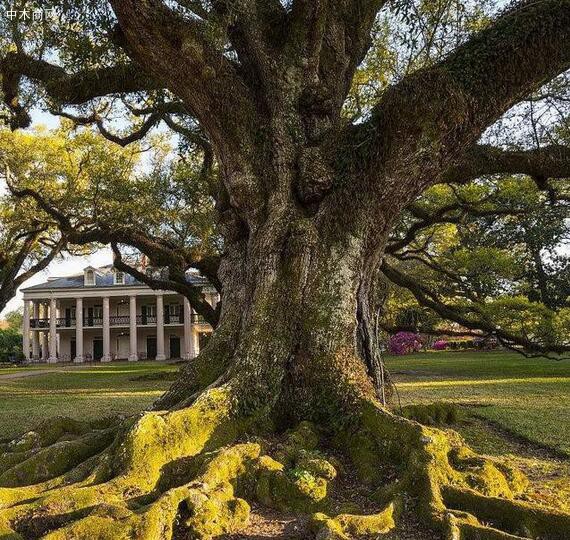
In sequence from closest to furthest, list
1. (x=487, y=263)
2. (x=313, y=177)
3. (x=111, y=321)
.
A: 1. (x=313, y=177)
2. (x=487, y=263)
3. (x=111, y=321)

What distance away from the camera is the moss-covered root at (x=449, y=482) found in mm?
3217

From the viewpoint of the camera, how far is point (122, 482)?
363 cm

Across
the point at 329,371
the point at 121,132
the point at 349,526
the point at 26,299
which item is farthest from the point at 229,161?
the point at 26,299

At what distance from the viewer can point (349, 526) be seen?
10.4 ft

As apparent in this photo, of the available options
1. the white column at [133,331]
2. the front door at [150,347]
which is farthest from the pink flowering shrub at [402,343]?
the front door at [150,347]

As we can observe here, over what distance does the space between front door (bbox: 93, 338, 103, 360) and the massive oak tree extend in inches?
1784

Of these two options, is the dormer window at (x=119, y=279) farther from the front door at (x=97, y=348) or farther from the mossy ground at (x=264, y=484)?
the mossy ground at (x=264, y=484)

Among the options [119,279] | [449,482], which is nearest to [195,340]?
[119,279]

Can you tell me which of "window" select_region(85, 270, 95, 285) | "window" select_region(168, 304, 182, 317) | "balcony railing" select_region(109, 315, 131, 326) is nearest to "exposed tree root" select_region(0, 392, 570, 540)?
"balcony railing" select_region(109, 315, 131, 326)

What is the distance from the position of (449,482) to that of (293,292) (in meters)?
2.22

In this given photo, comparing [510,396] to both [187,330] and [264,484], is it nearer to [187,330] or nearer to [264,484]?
[264,484]

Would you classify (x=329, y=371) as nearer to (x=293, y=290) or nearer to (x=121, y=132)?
(x=293, y=290)

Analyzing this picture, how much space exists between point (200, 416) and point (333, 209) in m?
2.41

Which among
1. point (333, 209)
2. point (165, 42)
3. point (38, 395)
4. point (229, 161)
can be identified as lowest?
point (38, 395)
